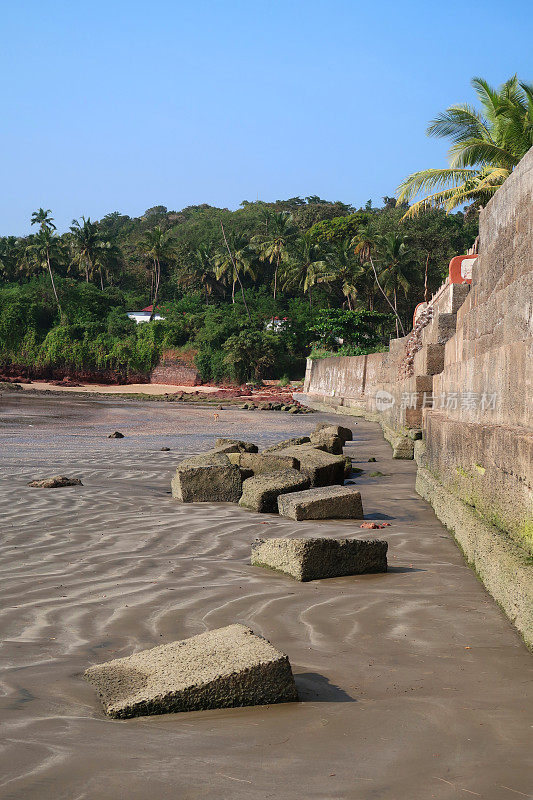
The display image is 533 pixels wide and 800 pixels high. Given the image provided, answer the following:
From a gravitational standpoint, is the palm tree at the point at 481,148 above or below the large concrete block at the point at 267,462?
above

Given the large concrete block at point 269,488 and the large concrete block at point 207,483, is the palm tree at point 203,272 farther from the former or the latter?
the large concrete block at point 269,488

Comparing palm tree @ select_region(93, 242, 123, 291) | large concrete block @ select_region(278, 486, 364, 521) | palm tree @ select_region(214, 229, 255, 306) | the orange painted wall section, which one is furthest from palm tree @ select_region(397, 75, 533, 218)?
palm tree @ select_region(93, 242, 123, 291)

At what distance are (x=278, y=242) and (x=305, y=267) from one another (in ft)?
Result: 16.6

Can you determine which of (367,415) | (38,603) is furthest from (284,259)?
(38,603)

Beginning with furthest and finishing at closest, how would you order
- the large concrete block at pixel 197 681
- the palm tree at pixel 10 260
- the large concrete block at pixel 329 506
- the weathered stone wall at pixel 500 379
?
the palm tree at pixel 10 260
the large concrete block at pixel 329 506
the weathered stone wall at pixel 500 379
the large concrete block at pixel 197 681

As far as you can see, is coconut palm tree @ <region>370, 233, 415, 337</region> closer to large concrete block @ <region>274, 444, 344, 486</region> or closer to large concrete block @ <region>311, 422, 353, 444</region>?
large concrete block @ <region>311, 422, 353, 444</region>

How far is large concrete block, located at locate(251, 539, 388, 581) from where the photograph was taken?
15.2 feet

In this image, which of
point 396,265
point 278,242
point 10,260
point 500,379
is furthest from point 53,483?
point 10,260

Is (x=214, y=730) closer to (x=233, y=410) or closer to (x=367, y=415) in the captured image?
(x=367, y=415)

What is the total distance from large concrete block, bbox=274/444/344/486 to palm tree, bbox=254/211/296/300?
51.0 metres

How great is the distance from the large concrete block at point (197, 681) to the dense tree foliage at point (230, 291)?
1459 inches

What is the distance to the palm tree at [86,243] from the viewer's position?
222 ft

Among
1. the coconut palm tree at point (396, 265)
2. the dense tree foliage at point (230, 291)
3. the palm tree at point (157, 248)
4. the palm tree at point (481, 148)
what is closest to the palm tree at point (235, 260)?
the dense tree foliage at point (230, 291)

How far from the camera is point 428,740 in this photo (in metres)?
2.39
